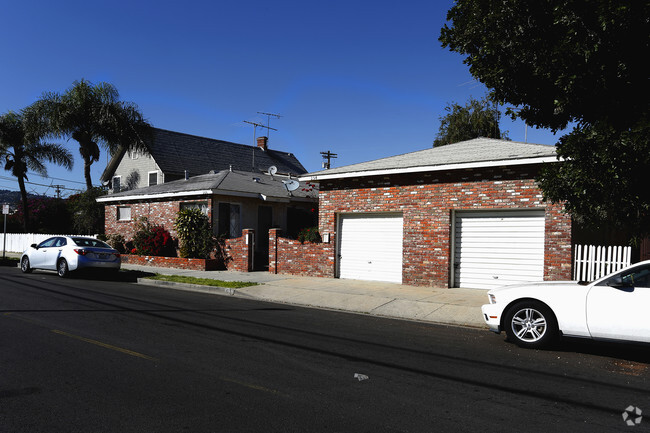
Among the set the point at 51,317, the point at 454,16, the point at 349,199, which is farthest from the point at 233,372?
the point at 349,199

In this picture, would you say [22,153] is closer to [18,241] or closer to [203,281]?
[18,241]

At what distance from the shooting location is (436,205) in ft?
47.0

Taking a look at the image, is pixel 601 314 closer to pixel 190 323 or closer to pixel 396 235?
pixel 190 323

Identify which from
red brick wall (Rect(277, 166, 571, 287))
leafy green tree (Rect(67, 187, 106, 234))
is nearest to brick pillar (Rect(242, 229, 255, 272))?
red brick wall (Rect(277, 166, 571, 287))

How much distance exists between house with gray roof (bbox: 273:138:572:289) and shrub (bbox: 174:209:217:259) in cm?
446

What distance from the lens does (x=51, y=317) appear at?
9.04 m

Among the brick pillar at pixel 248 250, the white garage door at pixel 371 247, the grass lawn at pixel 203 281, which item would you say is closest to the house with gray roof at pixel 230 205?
the brick pillar at pixel 248 250

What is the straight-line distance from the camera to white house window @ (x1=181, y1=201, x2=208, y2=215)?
20656 mm

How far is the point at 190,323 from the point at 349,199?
8364 mm

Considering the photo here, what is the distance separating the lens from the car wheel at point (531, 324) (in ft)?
24.2

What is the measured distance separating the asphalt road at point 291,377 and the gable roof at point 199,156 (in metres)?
23.8

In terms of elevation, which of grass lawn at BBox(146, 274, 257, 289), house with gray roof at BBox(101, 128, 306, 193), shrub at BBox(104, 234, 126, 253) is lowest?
grass lawn at BBox(146, 274, 257, 289)

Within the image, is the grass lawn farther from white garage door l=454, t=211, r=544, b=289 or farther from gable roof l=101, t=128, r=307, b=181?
gable roof l=101, t=128, r=307, b=181

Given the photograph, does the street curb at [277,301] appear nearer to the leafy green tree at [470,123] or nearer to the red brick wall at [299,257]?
the red brick wall at [299,257]
